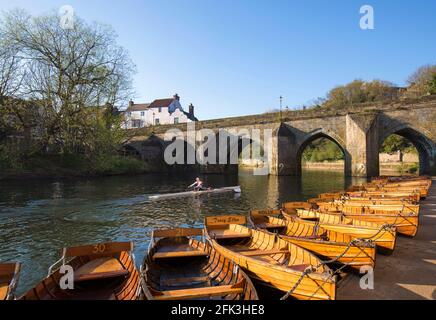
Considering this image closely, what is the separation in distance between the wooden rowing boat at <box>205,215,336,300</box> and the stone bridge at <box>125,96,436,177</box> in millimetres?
27386

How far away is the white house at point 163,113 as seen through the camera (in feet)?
250

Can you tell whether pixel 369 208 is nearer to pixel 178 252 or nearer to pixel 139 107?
pixel 178 252

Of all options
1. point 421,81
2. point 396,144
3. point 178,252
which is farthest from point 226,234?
point 421,81

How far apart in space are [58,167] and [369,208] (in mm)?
36178

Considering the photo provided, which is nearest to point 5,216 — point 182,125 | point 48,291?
point 48,291

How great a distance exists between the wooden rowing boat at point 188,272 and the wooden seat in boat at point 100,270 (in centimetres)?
59

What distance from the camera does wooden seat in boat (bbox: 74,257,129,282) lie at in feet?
20.3

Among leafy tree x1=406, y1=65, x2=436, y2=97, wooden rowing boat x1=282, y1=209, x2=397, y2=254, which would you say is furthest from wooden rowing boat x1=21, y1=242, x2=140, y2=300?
leafy tree x1=406, y1=65, x2=436, y2=97

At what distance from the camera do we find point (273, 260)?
7.50 m

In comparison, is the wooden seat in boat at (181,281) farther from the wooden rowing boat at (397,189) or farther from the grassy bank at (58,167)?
the grassy bank at (58,167)

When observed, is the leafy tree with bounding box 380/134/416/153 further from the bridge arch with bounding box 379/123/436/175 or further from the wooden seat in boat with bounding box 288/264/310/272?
the wooden seat in boat with bounding box 288/264/310/272

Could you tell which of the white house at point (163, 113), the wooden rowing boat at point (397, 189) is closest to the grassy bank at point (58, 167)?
the wooden rowing boat at point (397, 189)

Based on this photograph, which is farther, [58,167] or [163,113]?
[163,113]
